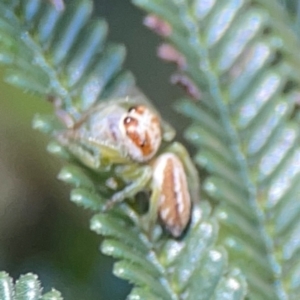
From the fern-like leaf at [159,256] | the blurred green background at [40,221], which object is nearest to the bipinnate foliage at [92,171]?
the fern-like leaf at [159,256]

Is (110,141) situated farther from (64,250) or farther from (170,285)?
(64,250)

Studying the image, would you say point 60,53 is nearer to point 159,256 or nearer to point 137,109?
point 137,109

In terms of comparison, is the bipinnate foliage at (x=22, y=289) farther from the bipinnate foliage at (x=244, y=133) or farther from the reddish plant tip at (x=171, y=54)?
the reddish plant tip at (x=171, y=54)

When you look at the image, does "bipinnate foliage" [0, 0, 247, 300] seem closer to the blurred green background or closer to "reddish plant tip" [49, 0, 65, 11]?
"reddish plant tip" [49, 0, 65, 11]

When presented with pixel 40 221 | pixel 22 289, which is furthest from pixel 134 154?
pixel 40 221

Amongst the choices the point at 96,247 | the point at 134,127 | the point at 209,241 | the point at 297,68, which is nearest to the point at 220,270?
the point at 209,241

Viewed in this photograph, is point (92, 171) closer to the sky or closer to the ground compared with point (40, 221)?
closer to the sky

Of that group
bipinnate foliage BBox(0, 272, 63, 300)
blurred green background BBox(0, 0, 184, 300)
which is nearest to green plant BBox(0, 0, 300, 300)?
bipinnate foliage BBox(0, 272, 63, 300)
